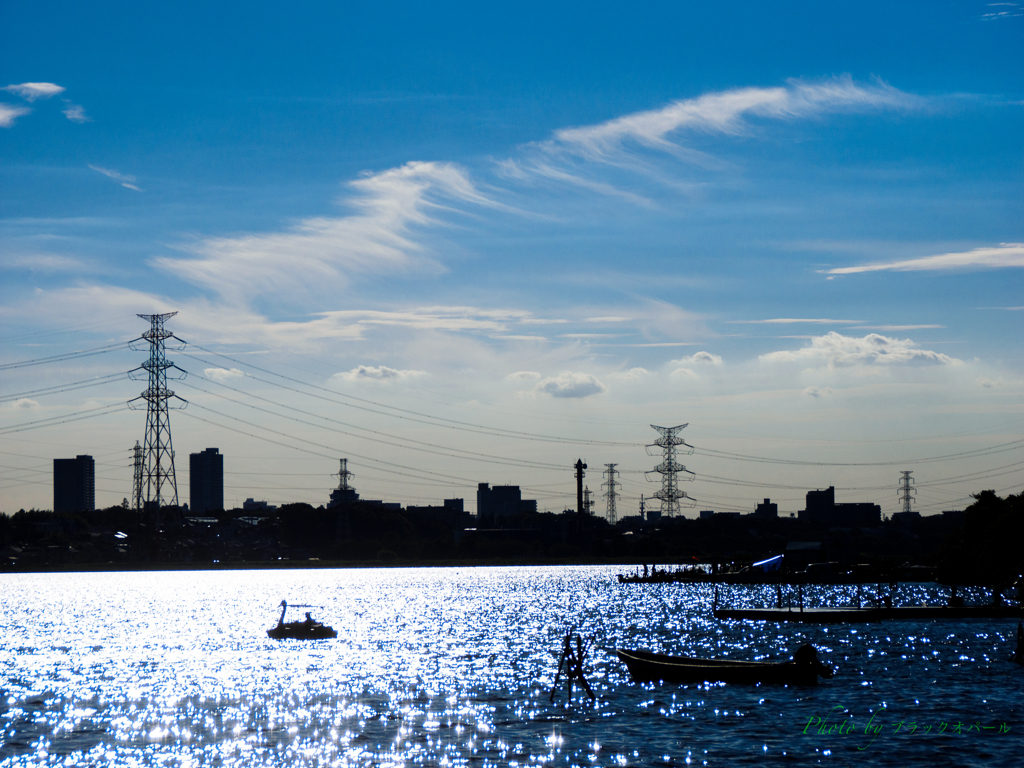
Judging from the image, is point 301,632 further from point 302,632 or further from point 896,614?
point 896,614

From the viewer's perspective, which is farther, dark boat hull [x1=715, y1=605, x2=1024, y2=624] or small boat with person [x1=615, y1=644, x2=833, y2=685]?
dark boat hull [x1=715, y1=605, x2=1024, y2=624]

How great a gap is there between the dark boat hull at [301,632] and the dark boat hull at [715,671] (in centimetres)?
4693

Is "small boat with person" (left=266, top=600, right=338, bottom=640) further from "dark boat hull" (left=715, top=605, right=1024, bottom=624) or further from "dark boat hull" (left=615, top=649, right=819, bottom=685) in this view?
"dark boat hull" (left=715, top=605, right=1024, bottom=624)

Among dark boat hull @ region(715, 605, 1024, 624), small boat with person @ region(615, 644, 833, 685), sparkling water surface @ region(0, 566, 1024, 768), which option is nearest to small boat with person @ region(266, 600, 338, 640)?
sparkling water surface @ region(0, 566, 1024, 768)

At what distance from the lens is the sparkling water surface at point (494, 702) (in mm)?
45750

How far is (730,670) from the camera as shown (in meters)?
66.2

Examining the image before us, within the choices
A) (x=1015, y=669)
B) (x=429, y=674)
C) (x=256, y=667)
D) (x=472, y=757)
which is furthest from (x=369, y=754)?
(x=1015, y=669)

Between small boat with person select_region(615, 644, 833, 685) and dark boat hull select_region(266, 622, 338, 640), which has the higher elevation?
small boat with person select_region(615, 644, 833, 685)

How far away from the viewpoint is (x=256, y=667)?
3214 inches

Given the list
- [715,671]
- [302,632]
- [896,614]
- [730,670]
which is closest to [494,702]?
[715,671]

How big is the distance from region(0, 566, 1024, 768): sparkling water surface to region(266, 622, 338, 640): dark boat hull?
199 cm

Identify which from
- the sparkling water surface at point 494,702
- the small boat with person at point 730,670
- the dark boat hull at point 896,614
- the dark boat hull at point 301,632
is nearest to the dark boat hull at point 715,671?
the small boat with person at point 730,670

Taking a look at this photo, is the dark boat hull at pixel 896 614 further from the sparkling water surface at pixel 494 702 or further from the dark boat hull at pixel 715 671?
the dark boat hull at pixel 715 671

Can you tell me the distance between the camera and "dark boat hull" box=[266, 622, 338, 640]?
355ft
